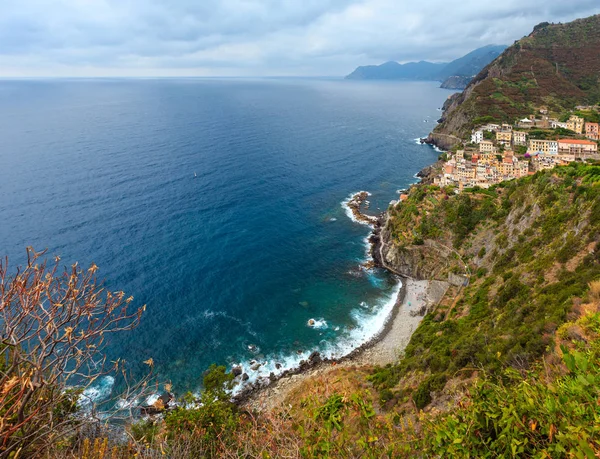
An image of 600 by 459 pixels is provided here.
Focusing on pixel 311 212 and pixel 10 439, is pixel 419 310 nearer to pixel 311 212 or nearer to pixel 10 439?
pixel 311 212

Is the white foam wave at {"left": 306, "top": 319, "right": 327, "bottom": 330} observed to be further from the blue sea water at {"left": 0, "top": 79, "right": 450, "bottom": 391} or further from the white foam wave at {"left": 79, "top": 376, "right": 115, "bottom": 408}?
the white foam wave at {"left": 79, "top": 376, "right": 115, "bottom": 408}

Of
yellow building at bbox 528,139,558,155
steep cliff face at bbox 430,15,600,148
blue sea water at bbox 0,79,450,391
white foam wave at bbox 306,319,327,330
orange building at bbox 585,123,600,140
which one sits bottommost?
white foam wave at bbox 306,319,327,330

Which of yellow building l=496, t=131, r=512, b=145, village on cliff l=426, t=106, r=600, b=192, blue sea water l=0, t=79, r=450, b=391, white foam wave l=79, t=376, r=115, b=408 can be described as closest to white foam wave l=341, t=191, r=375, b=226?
blue sea water l=0, t=79, r=450, b=391

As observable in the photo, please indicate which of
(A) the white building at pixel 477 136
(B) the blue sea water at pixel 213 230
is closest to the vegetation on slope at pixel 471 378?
(B) the blue sea water at pixel 213 230

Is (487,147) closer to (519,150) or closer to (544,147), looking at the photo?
(519,150)

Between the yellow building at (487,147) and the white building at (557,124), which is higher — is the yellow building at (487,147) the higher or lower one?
the lower one

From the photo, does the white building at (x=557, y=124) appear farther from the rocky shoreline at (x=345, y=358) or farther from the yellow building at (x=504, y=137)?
the rocky shoreline at (x=345, y=358)
